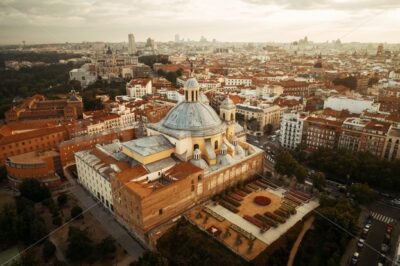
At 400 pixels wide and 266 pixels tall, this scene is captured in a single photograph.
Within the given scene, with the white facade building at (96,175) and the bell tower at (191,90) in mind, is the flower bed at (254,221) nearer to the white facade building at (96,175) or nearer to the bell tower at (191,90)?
the white facade building at (96,175)

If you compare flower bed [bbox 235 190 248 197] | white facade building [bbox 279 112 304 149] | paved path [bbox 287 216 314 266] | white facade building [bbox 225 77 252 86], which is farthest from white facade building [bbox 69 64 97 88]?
paved path [bbox 287 216 314 266]

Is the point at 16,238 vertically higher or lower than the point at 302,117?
lower

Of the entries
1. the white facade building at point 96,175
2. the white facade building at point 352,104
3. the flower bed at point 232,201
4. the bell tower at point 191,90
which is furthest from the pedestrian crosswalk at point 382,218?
the white facade building at point 352,104

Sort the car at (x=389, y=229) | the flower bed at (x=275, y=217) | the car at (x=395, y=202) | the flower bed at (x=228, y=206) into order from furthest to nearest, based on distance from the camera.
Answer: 1. the car at (x=395, y=202)
2. the flower bed at (x=228, y=206)
3. the flower bed at (x=275, y=217)
4. the car at (x=389, y=229)

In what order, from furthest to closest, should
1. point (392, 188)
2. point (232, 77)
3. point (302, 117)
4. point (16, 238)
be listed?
point (232, 77) → point (302, 117) → point (392, 188) → point (16, 238)

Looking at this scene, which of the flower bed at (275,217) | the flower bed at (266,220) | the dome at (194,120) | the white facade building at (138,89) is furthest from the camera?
the white facade building at (138,89)

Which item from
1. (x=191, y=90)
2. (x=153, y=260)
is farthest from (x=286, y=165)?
(x=153, y=260)

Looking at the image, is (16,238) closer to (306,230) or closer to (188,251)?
(188,251)

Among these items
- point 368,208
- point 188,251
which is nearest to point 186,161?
point 188,251
